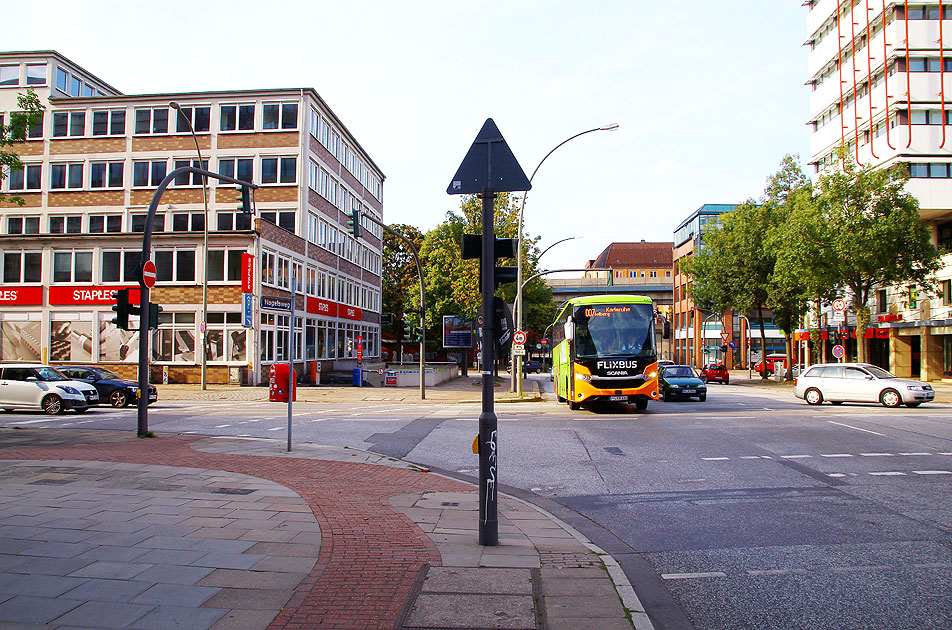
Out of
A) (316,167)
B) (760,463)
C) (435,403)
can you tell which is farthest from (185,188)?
(760,463)

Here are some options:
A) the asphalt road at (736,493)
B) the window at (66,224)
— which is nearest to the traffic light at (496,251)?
the asphalt road at (736,493)

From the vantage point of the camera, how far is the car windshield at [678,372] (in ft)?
96.4

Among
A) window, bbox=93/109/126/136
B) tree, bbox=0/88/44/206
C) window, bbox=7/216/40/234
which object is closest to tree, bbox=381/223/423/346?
window, bbox=93/109/126/136

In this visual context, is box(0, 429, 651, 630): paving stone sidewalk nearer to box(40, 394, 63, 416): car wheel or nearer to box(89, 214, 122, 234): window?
box(40, 394, 63, 416): car wheel

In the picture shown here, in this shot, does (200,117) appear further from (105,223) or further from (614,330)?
(614,330)

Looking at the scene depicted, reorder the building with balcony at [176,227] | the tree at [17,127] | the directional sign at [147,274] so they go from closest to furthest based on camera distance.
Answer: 1. the directional sign at [147,274]
2. the tree at [17,127]
3. the building with balcony at [176,227]

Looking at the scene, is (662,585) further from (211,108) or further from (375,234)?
(375,234)

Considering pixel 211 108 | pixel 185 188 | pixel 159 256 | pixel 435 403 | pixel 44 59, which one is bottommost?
pixel 435 403

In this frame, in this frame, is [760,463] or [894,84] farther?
[894,84]

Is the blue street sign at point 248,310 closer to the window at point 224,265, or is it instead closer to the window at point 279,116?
the window at point 224,265

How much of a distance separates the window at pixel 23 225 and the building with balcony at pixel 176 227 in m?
0.07

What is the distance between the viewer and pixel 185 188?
41719 mm

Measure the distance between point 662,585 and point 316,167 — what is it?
4248cm

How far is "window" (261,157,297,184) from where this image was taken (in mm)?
42375
